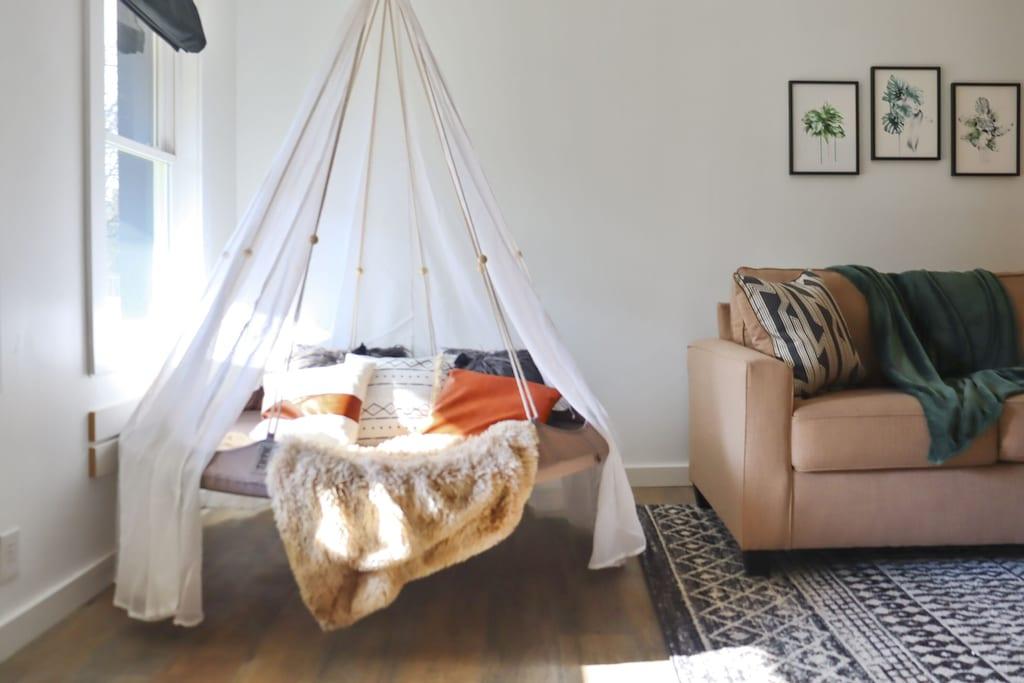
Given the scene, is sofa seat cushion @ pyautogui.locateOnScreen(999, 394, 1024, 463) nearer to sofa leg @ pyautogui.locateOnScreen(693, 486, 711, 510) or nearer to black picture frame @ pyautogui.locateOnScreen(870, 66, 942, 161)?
sofa leg @ pyautogui.locateOnScreen(693, 486, 711, 510)

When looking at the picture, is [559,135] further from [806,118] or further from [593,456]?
[593,456]

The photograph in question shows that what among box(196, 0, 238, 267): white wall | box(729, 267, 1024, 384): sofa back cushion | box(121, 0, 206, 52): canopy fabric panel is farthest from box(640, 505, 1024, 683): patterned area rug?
box(121, 0, 206, 52): canopy fabric panel

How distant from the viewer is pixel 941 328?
275 cm

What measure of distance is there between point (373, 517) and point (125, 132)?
168cm

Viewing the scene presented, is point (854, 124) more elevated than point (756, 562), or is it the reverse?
point (854, 124)

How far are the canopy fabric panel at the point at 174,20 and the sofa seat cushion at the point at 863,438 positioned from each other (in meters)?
2.36

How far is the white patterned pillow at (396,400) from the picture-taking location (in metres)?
2.55

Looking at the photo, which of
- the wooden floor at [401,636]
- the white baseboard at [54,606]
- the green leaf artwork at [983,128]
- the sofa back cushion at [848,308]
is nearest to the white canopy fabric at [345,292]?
the wooden floor at [401,636]

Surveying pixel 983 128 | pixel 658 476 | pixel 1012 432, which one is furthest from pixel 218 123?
pixel 983 128

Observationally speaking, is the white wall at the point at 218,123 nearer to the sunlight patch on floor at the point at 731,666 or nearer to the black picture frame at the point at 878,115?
the sunlight patch on floor at the point at 731,666

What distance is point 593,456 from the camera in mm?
2178

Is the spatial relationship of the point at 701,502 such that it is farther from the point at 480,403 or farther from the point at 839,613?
the point at 480,403

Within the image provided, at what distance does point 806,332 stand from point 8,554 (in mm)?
2296

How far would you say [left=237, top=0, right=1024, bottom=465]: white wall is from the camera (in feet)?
10.5
